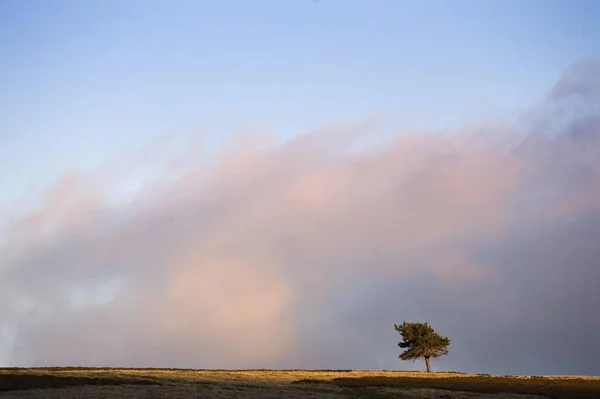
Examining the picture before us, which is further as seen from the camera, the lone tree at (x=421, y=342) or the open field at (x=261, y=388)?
the lone tree at (x=421, y=342)

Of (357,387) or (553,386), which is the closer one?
(357,387)

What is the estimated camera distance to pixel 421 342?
11800 cm

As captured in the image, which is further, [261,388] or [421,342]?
[421,342]

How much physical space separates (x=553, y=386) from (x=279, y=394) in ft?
110

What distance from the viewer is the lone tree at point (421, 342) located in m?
118

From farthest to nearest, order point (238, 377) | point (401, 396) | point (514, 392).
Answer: point (238, 377) < point (514, 392) < point (401, 396)

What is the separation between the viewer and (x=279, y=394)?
5759 cm

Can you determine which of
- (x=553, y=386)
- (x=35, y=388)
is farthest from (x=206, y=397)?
(x=553, y=386)

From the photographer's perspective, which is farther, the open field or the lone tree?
the lone tree

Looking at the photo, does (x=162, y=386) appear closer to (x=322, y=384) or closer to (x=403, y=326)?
(x=322, y=384)

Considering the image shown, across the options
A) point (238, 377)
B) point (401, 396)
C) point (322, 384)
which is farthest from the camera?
point (238, 377)

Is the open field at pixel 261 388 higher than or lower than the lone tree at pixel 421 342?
lower

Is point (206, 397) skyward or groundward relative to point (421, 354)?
groundward

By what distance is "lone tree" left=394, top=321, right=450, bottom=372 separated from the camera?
118312mm
